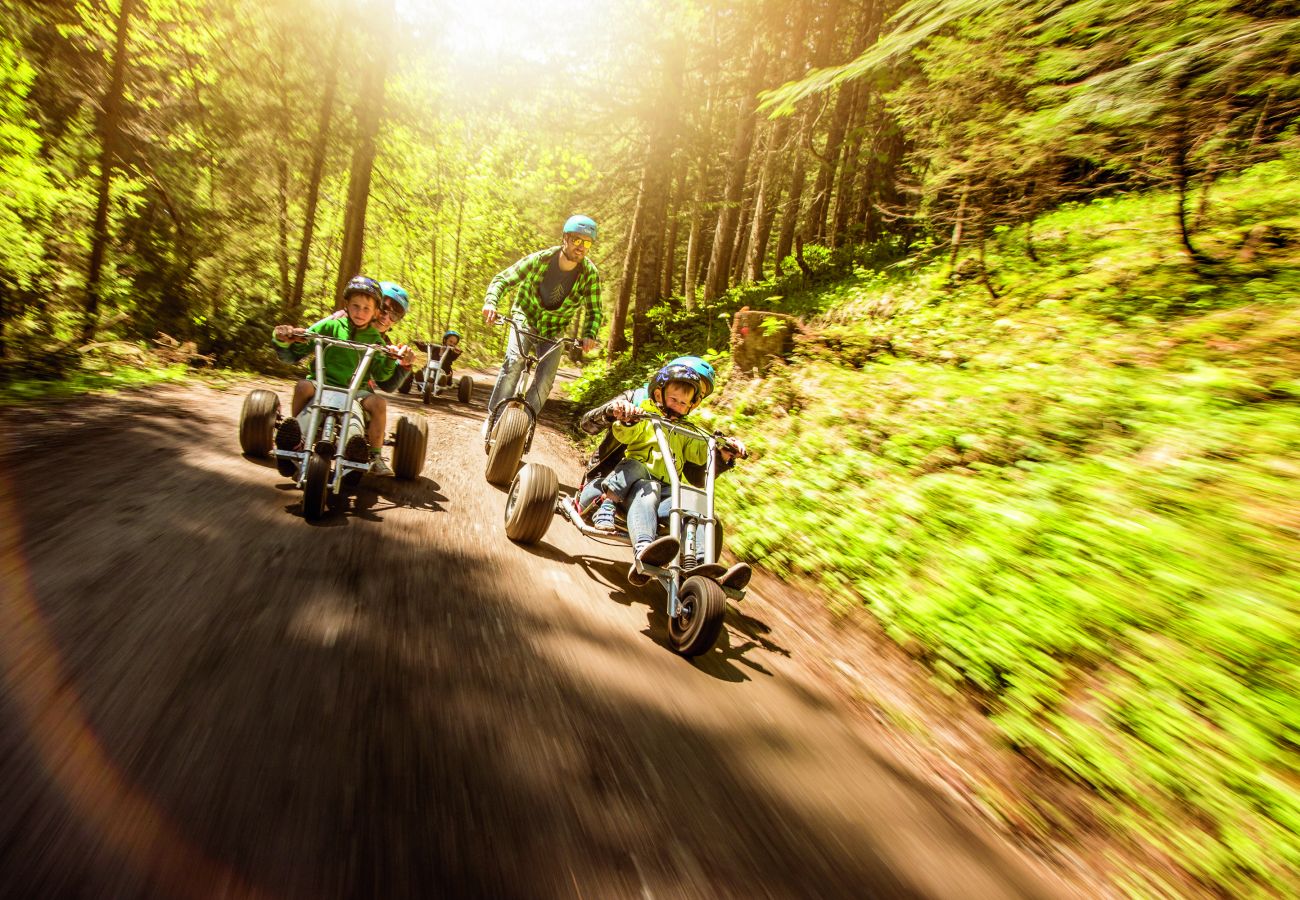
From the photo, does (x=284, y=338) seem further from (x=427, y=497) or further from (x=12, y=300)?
(x=12, y=300)

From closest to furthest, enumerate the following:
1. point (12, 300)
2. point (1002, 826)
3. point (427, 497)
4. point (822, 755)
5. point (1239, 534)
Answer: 1. point (1002, 826)
2. point (822, 755)
3. point (1239, 534)
4. point (427, 497)
5. point (12, 300)

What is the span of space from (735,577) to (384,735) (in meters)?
2.04

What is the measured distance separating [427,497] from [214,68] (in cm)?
1387

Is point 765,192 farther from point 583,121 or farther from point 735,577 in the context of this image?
point 735,577

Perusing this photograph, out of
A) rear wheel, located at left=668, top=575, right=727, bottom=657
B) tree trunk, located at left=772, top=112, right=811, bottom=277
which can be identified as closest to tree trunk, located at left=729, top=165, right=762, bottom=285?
tree trunk, located at left=772, top=112, right=811, bottom=277

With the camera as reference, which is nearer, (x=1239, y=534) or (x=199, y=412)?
(x=1239, y=534)

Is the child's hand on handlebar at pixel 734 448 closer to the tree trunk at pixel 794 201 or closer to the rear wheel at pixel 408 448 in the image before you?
the rear wheel at pixel 408 448

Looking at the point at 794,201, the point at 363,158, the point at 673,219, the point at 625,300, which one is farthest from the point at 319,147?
the point at 794,201

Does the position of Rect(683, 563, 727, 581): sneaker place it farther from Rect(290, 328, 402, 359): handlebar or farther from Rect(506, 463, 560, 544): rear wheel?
Rect(290, 328, 402, 359): handlebar

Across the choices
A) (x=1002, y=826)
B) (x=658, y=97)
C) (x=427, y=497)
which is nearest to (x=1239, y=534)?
(x=1002, y=826)

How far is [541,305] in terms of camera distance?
6.27 metres

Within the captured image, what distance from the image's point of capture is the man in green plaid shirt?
611 cm

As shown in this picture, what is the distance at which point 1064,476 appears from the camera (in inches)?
171

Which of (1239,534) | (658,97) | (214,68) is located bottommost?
(1239,534)
